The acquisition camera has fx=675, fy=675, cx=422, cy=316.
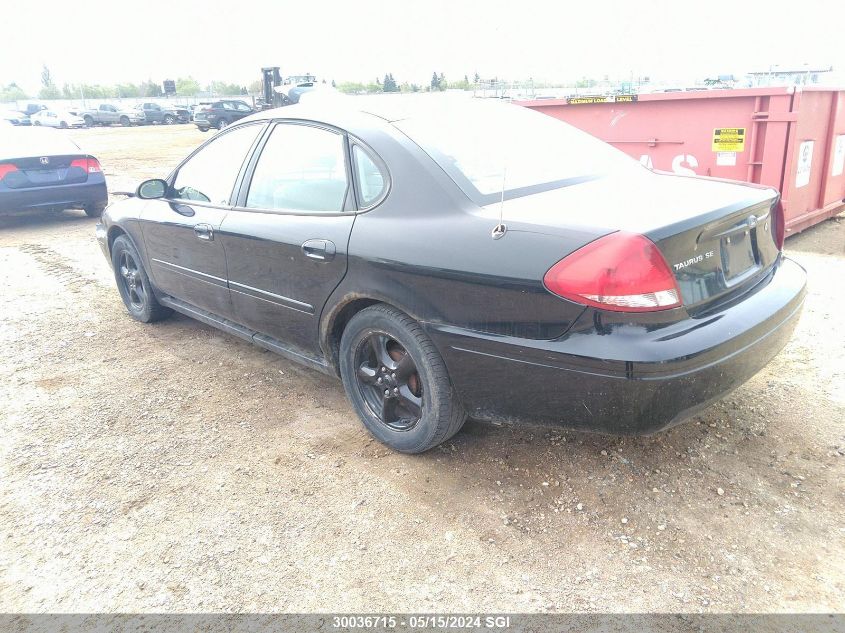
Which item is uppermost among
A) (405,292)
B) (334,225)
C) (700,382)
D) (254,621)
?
(334,225)

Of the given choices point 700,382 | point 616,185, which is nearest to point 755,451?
point 700,382

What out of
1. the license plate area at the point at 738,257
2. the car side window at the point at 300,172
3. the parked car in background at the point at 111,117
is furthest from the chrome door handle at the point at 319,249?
the parked car in background at the point at 111,117

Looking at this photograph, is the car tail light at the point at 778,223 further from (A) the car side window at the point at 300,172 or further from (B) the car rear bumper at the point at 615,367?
(A) the car side window at the point at 300,172

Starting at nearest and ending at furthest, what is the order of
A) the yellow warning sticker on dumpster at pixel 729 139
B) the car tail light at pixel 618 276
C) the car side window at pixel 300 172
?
1. the car tail light at pixel 618 276
2. the car side window at pixel 300 172
3. the yellow warning sticker on dumpster at pixel 729 139

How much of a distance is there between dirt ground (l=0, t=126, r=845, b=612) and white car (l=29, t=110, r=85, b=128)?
42667mm

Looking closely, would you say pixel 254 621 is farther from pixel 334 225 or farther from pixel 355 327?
pixel 334 225

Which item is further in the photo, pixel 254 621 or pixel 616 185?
pixel 616 185

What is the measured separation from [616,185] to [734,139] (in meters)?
3.90

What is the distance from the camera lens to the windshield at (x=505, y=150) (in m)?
2.88

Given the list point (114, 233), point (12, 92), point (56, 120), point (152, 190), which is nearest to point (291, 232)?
point (152, 190)

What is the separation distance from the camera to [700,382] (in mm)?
2398

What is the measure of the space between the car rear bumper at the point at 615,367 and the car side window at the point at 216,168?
5.92 feet

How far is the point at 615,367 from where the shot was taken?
2291mm

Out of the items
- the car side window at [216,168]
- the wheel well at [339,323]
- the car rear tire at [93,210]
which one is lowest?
the car rear tire at [93,210]
